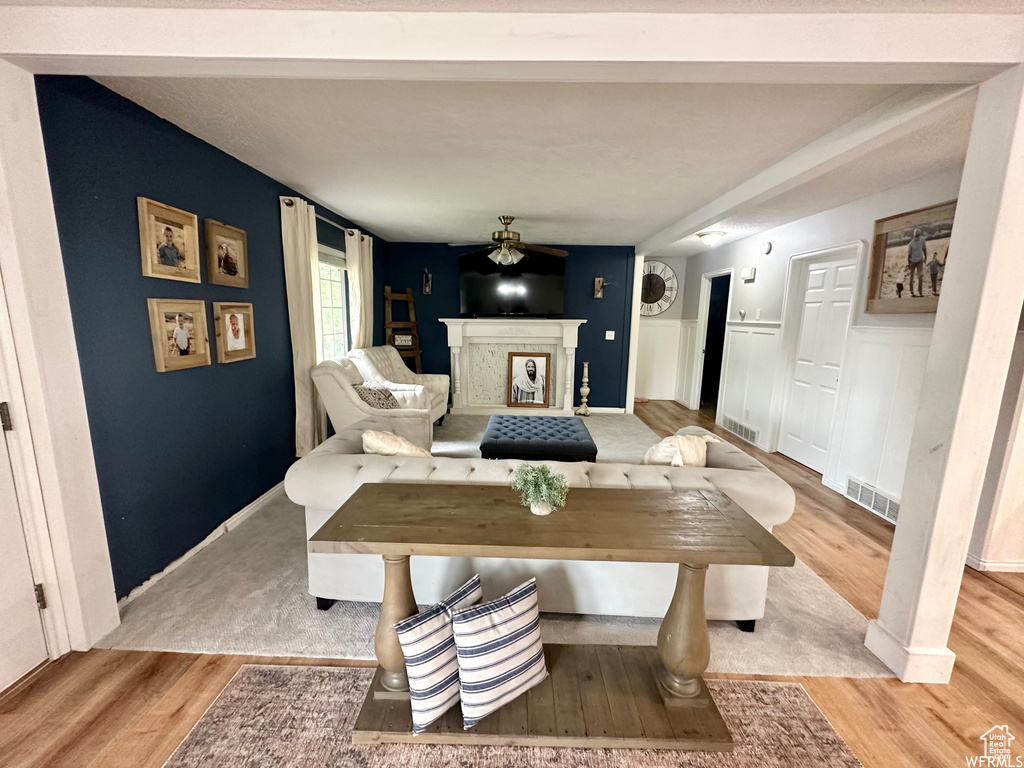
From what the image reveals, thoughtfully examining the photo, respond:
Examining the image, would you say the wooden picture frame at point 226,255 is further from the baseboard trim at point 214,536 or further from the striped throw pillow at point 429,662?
the striped throw pillow at point 429,662

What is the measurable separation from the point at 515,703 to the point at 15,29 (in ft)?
→ 8.92

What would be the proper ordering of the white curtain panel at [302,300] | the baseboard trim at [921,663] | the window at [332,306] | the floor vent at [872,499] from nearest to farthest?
the baseboard trim at [921,663] → the floor vent at [872,499] → the white curtain panel at [302,300] → the window at [332,306]

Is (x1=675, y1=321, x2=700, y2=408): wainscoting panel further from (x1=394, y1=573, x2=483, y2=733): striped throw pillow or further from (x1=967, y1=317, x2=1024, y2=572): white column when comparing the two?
(x1=394, y1=573, x2=483, y2=733): striped throw pillow

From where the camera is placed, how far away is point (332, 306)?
4297mm

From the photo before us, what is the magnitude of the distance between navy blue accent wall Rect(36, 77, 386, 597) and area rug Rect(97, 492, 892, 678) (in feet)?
0.87

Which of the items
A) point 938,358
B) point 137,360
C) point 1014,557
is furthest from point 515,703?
point 1014,557

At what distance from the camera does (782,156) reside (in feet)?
7.90

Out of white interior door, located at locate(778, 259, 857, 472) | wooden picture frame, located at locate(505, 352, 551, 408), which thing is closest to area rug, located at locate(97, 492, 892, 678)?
white interior door, located at locate(778, 259, 857, 472)

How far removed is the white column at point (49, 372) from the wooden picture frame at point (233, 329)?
3.01ft

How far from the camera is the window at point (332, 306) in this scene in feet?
12.7

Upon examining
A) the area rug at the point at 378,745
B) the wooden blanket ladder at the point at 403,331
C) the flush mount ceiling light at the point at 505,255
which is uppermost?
the flush mount ceiling light at the point at 505,255

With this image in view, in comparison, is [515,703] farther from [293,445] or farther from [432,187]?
[432,187]

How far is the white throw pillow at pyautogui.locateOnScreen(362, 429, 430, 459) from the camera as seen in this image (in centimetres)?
208

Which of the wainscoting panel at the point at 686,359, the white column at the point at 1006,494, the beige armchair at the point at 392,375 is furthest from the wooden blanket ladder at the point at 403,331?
the white column at the point at 1006,494
